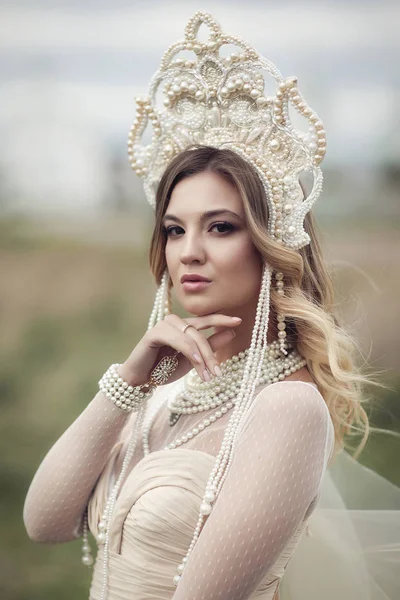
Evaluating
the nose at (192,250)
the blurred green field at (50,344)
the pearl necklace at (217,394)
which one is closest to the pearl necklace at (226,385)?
the pearl necklace at (217,394)

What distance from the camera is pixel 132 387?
5.14 ft

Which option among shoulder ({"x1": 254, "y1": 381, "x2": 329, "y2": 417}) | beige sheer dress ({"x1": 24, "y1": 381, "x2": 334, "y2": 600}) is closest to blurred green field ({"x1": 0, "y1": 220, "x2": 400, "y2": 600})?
beige sheer dress ({"x1": 24, "y1": 381, "x2": 334, "y2": 600})

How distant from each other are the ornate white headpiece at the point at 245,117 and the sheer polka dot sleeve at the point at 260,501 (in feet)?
1.31

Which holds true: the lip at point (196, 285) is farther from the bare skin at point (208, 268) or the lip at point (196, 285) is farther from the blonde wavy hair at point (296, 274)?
the blonde wavy hair at point (296, 274)

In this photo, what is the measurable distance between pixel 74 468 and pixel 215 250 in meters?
0.60

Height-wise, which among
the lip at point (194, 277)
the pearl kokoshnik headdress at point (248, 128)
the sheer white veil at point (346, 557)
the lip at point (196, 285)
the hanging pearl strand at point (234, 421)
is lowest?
the sheer white veil at point (346, 557)

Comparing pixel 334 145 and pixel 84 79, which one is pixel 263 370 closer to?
pixel 334 145

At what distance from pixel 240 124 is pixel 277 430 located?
26.4 inches

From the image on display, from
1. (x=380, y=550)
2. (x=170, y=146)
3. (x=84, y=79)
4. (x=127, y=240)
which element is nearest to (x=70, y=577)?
(x=127, y=240)

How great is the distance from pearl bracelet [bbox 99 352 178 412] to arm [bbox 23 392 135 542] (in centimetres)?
3

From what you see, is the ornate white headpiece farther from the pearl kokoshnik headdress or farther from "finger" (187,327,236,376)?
"finger" (187,327,236,376)

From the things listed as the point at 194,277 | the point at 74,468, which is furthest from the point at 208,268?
the point at 74,468

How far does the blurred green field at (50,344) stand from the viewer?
354cm

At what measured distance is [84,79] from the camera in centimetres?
329
